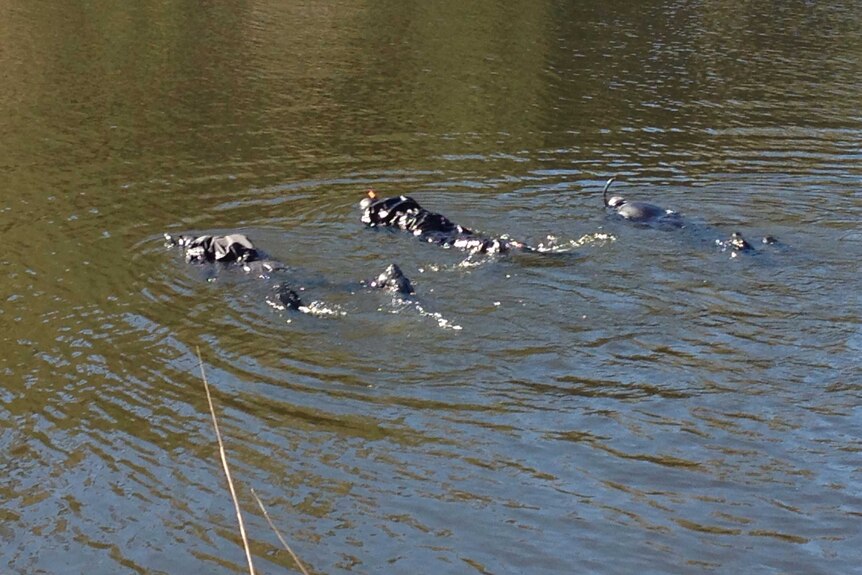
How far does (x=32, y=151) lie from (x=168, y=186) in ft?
10.7

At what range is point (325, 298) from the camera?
1320 centimetres

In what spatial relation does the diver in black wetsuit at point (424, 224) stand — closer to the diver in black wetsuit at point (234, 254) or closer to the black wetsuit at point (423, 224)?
the black wetsuit at point (423, 224)

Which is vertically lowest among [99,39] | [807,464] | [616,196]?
[807,464]

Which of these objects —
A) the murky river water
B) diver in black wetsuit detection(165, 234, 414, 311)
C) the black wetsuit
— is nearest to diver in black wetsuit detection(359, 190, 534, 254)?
the black wetsuit

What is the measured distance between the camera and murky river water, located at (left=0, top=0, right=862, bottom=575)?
8.84 metres

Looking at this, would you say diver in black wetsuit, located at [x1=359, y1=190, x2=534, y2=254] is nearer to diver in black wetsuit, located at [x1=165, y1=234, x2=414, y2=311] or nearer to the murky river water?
the murky river water

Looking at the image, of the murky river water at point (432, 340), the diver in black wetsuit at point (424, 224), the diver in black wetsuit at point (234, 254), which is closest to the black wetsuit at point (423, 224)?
the diver in black wetsuit at point (424, 224)

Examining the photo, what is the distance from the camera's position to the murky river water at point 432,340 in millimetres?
8836

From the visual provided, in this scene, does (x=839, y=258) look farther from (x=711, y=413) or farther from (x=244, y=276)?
(x=244, y=276)

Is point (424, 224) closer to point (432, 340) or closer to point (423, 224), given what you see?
point (423, 224)

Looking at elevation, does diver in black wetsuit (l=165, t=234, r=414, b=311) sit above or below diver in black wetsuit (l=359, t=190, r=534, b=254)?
below

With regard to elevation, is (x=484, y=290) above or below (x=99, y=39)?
below

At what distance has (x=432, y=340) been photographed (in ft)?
39.4

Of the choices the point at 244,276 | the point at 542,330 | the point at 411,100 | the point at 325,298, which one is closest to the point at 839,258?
the point at 542,330
